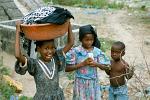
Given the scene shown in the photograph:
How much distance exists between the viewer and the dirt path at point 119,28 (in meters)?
9.11

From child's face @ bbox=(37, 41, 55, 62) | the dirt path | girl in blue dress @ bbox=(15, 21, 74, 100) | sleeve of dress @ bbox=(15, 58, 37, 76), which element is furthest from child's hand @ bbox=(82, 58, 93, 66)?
the dirt path

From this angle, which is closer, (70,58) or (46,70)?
→ (46,70)

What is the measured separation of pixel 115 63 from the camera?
4590 millimetres

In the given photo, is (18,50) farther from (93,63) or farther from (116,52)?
(116,52)

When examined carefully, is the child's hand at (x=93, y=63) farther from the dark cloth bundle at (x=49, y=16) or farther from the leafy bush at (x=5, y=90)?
the leafy bush at (x=5, y=90)

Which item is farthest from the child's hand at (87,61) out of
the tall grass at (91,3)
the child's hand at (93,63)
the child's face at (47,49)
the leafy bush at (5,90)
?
the tall grass at (91,3)

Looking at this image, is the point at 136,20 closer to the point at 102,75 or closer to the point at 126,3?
the point at 126,3

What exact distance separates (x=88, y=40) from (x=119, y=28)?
8.51 meters

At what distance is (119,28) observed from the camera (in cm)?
1268

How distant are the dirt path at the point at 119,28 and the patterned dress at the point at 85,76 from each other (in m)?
2.60

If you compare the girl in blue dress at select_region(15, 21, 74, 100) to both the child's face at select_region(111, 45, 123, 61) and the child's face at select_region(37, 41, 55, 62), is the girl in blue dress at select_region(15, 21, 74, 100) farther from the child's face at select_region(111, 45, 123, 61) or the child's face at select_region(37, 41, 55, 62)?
the child's face at select_region(111, 45, 123, 61)

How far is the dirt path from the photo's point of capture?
911 centimetres

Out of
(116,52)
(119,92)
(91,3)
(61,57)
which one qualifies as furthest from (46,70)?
(91,3)

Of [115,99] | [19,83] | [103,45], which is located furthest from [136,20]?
[115,99]
